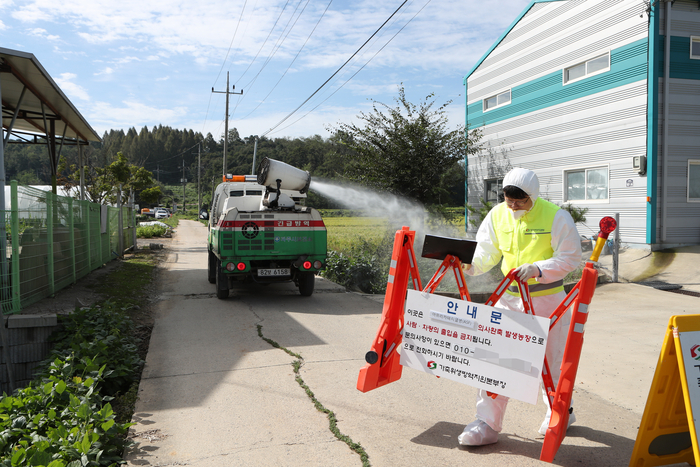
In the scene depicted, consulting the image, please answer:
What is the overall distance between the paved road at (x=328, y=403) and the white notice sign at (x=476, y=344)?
543 millimetres

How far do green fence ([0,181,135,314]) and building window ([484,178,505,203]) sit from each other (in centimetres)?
1332

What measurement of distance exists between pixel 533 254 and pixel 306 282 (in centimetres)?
668

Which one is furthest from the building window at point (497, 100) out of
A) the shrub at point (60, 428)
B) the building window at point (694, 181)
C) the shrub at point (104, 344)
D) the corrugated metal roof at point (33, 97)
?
the shrub at point (60, 428)

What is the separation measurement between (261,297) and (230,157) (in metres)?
50.4

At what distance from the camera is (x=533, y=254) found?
359cm

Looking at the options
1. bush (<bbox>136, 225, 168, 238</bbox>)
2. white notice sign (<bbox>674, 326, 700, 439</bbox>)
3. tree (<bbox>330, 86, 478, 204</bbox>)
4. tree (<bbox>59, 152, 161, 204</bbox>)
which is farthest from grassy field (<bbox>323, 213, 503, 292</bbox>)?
bush (<bbox>136, 225, 168, 238</bbox>)

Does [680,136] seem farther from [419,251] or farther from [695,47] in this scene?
[419,251]

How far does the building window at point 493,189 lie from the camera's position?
1883 cm

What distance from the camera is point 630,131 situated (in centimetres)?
1360

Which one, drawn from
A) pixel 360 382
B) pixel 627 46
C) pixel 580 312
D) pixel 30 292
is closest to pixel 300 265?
pixel 30 292

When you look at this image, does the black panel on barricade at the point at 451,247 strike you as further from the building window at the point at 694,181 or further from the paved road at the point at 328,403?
the building window at the point at 694,181

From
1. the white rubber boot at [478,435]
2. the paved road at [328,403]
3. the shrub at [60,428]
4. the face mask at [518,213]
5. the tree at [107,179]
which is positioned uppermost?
the tree at [107,179]

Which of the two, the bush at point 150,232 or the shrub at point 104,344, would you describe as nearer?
the shrub at point 104,344

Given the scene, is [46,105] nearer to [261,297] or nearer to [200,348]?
[261,297]
